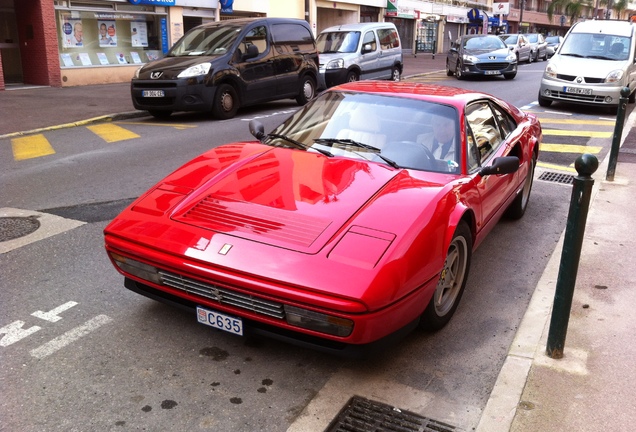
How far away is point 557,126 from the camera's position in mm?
12141

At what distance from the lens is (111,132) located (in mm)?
10875

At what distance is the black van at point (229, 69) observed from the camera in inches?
457

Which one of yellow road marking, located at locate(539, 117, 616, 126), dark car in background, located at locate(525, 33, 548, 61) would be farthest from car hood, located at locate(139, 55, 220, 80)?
dark car in background, located at locate(525, 33, 548, 61)

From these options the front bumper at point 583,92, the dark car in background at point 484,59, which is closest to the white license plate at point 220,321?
the front bumper at point 583,92

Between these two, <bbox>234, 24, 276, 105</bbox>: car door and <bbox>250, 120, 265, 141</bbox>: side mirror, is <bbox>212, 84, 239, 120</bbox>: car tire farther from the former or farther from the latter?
<bbox>250, 120, 265, 141</bbox>: side mirror

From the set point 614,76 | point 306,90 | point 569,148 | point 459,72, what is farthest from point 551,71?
point 459,72

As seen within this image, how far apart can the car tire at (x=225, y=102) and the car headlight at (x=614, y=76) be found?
26.4ft

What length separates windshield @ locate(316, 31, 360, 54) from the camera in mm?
17008

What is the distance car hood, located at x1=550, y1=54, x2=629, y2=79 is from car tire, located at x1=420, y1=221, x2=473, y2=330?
439 inches

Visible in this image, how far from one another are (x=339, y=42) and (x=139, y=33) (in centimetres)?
715

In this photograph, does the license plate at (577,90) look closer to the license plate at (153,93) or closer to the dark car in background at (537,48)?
the license plate at (153,93)

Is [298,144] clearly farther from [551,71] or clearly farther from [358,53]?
[358,53]

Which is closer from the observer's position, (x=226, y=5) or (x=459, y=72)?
(x=459, y=72)

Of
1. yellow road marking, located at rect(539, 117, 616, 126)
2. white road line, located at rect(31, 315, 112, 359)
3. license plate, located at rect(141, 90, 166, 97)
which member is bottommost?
yellow road marking, located at rect(539, 117, 616, 126)
